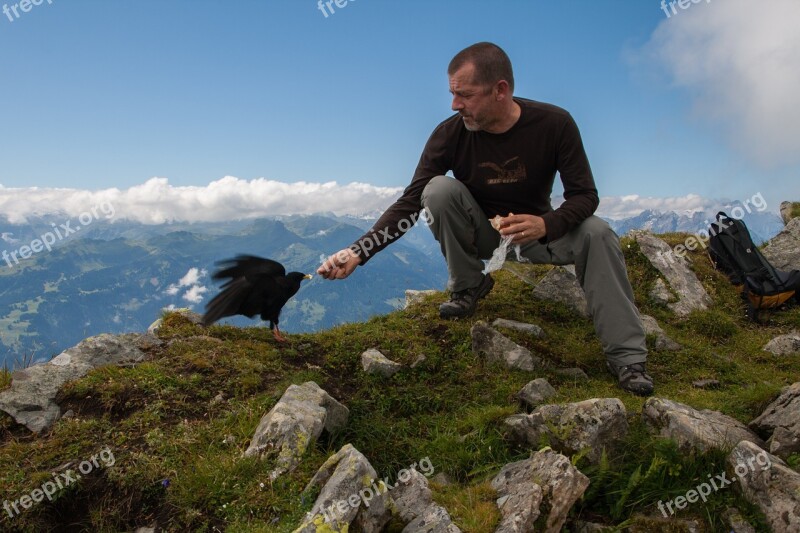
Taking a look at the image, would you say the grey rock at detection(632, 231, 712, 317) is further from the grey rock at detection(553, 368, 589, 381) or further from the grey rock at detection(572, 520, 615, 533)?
the grey rock at detection(572, 520, 615, 533)

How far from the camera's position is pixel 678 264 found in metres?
10.0

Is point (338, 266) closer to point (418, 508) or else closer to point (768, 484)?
point (418, 508)

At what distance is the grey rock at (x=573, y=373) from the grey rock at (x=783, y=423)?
6.46 ft

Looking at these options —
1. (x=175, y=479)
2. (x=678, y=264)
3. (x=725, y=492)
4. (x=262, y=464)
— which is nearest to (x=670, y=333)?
(x=678, y=264)

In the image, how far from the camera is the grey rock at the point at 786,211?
48.2 ft

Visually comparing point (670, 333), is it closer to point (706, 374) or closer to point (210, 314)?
point (706, 374)

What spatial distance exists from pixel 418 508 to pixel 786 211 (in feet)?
55.3

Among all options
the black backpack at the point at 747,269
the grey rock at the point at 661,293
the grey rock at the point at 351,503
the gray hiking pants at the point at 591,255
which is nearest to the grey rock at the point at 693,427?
the gray hiking pants at the point at 591,255

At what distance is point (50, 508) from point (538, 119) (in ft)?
20.6

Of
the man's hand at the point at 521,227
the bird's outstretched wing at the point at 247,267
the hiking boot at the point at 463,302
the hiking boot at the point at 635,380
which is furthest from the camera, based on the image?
the hiking boot at the point at 463,302

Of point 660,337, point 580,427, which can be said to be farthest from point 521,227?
point 660,337

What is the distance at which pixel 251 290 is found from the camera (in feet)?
22.4

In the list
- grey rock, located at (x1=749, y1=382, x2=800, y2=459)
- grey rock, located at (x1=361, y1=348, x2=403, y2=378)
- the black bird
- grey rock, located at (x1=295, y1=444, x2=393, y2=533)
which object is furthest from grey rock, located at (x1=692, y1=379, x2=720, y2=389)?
the black bird

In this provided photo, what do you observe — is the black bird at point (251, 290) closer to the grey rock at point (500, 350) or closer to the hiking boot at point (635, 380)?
the grey rock at point (500, 350)
